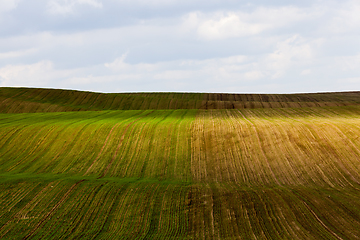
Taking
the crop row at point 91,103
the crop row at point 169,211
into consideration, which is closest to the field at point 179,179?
the crop row at point 169,211

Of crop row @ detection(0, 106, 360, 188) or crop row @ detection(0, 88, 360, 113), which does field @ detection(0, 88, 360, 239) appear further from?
crop row @ detection(0, 88, 360, 113)

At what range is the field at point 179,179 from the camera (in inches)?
778

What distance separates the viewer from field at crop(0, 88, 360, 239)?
→ 19750 millimetres

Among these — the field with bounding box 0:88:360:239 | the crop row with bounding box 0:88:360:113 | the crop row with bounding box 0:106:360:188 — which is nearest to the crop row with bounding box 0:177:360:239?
the field with bounding box 0:88:360:239

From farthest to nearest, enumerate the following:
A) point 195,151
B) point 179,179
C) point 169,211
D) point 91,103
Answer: point 91,103 → point 195,151 → point 179,179 → point 169,211

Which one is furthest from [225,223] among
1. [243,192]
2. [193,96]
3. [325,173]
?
[193,96]

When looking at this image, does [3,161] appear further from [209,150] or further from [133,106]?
[133,106]

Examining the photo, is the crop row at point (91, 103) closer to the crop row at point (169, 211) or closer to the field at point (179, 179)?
the field at point (179, 179)

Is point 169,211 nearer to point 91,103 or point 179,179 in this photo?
point 179,179

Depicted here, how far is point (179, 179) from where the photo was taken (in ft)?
90.9

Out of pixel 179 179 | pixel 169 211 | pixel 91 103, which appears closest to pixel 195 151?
pixel 179 179

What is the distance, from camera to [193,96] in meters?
87.4

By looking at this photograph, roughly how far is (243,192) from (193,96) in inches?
2540

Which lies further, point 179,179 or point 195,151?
point 195,151
